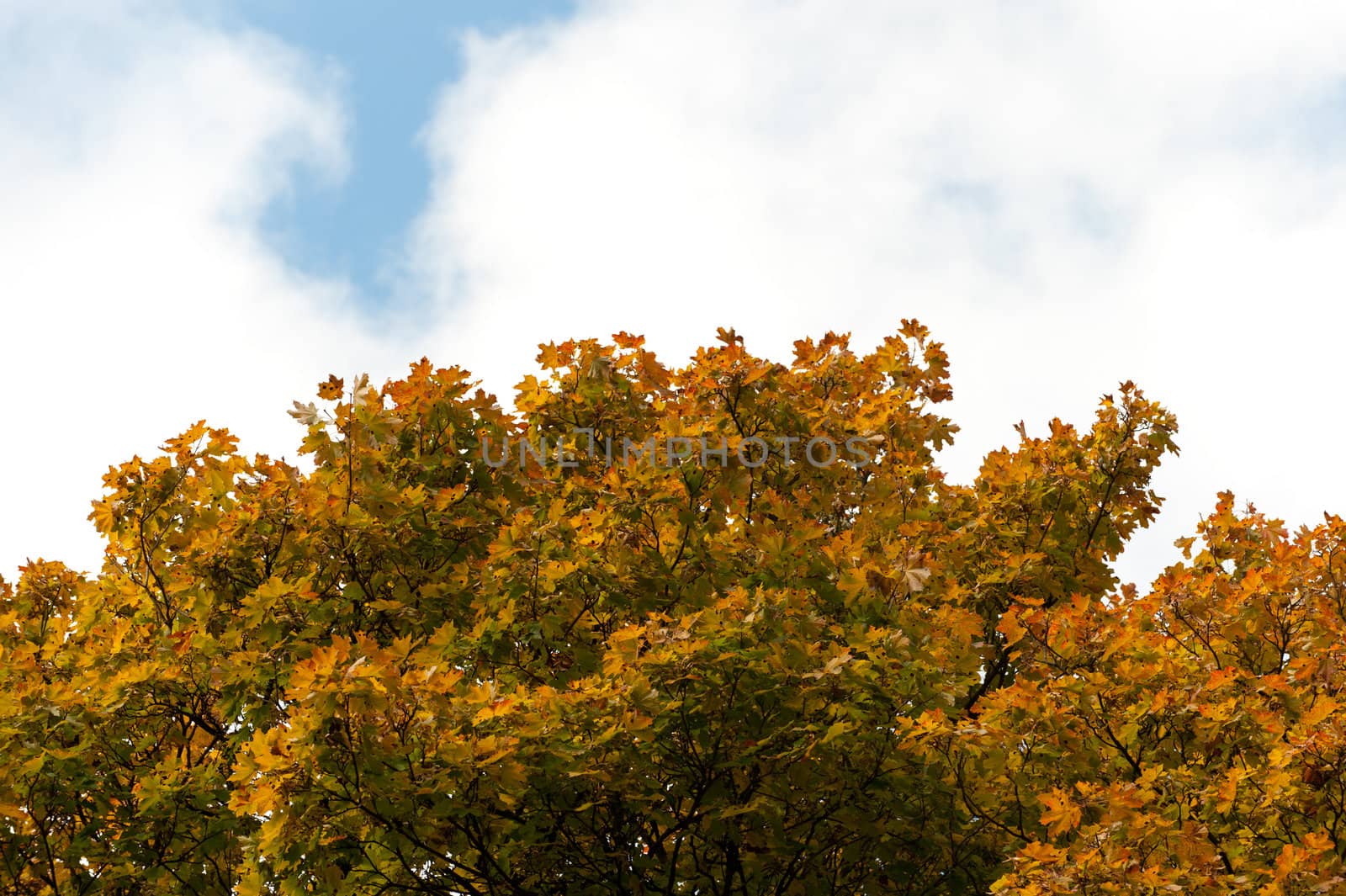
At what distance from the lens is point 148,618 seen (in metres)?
12.0

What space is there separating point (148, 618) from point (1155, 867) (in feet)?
27.1

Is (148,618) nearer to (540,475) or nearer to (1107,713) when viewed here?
(540,475)

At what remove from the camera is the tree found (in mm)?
8406

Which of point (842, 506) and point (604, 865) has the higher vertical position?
point (842, 506)

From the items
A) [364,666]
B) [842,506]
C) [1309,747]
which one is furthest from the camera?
[842,506]

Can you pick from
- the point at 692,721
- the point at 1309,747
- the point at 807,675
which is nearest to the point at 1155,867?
the point at 1309,747

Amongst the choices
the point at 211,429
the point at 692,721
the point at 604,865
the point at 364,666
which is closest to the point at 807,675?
the point at 692,721

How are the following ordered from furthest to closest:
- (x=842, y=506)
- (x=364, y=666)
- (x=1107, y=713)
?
(x=842, y=506), (x=1107, y=713), (x=364, y=666)

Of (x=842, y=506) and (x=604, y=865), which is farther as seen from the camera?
(x=842, y=506)

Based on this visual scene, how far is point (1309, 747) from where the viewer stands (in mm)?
8625

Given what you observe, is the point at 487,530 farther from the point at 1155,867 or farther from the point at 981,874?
the point at 1155,867

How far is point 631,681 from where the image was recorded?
28.4ft

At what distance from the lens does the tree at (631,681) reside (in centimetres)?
841

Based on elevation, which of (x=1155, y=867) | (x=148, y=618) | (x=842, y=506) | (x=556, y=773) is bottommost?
(x=1155, y=867)
